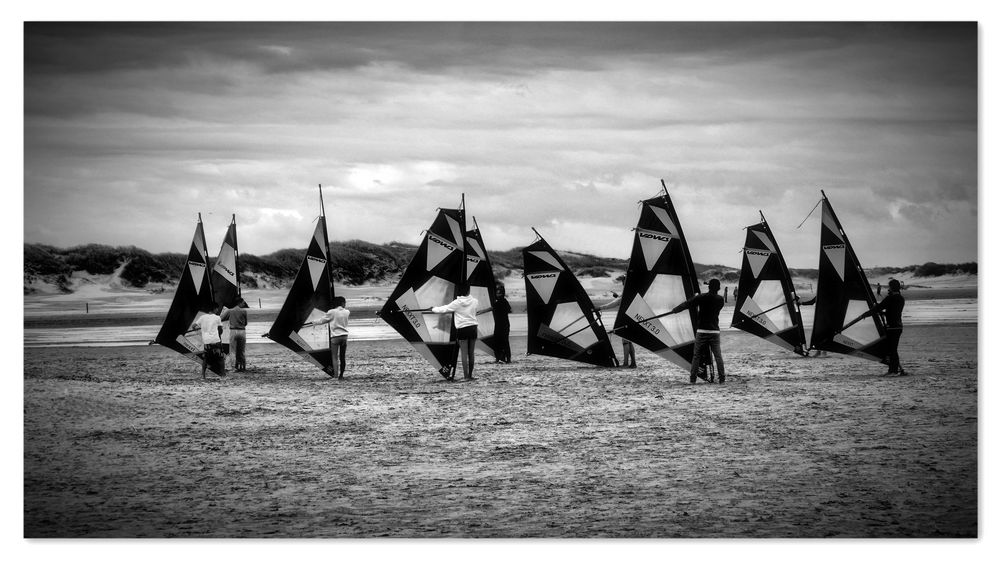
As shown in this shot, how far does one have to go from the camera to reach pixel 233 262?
34.1ft

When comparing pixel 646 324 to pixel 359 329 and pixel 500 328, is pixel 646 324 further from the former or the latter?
pixel 359 329

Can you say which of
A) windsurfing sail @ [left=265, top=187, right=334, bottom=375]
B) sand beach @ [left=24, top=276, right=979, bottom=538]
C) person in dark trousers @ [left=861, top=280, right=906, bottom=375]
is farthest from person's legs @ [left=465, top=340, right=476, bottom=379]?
person in dark trousers @ [left=861, top=280, right=906, bottom=375]

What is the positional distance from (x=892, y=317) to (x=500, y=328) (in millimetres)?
4989

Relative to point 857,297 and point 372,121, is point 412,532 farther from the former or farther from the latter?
point 857,297

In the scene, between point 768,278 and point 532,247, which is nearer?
point 532,247

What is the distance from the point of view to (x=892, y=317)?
9.32 meters

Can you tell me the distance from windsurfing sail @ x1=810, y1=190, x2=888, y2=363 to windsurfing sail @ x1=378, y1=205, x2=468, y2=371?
146 inches

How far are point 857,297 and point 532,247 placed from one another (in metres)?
3.46

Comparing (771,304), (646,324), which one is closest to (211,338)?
(646,324)

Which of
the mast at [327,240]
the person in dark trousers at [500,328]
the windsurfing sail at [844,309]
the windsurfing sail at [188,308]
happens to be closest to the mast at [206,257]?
the windsurfing sail at [188,308]

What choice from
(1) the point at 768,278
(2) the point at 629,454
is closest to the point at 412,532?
(2) the point at 629,454

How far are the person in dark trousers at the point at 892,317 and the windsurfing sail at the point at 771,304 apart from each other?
2564mm

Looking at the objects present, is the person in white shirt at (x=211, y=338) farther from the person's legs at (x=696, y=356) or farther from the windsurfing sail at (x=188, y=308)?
the person's legs at (x=696, y=356)
